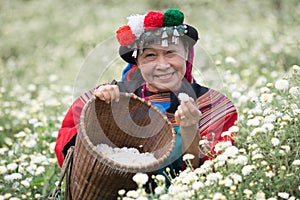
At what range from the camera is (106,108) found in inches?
102

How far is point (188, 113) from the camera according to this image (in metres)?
2.23

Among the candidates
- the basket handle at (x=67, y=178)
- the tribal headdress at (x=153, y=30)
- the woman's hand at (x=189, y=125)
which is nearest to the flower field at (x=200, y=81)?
the woman's hand at (x=189, y=125)

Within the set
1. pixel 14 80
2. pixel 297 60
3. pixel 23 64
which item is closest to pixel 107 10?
pixel 23 64

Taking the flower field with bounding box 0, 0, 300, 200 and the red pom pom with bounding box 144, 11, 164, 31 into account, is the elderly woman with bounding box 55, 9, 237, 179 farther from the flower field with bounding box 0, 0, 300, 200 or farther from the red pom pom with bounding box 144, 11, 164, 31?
the flower field with bounding box 0, 0, 300, 200

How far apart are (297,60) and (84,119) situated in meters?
2.91

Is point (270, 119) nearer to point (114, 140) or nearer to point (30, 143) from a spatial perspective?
point (114, 140)

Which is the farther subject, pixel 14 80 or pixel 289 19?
pixel 289 19

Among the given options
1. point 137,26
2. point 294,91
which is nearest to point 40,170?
point 137,26

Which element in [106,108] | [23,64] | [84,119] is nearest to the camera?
[84,119]

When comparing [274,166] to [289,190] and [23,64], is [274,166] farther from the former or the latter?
[23,64]

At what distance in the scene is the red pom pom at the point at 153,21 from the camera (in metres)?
2.60

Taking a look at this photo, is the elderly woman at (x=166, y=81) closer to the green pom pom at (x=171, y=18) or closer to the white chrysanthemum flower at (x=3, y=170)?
the green pom pom at (x=171, y=18)

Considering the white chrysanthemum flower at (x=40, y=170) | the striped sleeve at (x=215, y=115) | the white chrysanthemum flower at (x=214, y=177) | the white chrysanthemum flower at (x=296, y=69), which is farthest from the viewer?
the white chrysanthemum flower at (x=40, y=170)

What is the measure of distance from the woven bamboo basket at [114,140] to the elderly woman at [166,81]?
0.30ft
